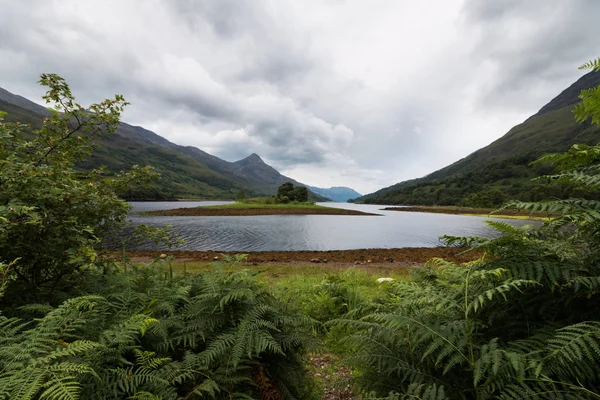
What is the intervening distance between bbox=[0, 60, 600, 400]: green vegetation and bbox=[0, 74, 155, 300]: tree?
0.07 ft

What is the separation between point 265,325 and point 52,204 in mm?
3085

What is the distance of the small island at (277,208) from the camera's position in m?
74.8

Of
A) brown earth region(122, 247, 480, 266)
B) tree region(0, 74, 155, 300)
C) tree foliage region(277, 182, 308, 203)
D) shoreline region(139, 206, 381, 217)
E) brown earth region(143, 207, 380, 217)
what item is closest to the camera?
tree region(0, 74, 155, 300)

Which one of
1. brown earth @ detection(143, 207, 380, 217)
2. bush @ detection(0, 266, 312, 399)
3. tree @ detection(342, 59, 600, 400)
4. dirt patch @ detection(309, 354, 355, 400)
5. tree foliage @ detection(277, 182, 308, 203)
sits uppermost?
tree foliage @ detection(277, 182, 308, 203)

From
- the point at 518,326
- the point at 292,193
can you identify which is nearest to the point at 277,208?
the point at 292,193

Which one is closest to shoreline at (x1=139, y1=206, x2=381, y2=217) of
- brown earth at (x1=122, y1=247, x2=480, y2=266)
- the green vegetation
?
brown earth at (x1=122, y1=247, x2=480, y2=266)

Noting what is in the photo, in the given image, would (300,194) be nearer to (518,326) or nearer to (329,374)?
(329,374)

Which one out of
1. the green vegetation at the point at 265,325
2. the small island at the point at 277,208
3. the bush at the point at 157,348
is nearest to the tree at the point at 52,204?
the green vegetation at the point at 265,325

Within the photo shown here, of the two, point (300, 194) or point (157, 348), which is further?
point (300, 194)

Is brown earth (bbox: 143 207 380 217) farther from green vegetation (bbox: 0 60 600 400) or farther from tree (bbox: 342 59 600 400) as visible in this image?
tree (bbox: 342 59 600 400)

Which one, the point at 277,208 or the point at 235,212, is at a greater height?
the point at 277,208

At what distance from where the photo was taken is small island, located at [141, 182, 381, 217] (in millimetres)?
74763

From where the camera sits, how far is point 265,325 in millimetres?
2838

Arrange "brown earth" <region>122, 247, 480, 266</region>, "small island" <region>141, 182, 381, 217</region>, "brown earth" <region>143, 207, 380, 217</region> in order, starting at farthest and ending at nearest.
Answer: "small island" <region>141, 182, 381, 217</region>, "brown earth" <region>143, 207, 380, 217</region>, "brown earth" <region>122, 247, 480, 266</region>
